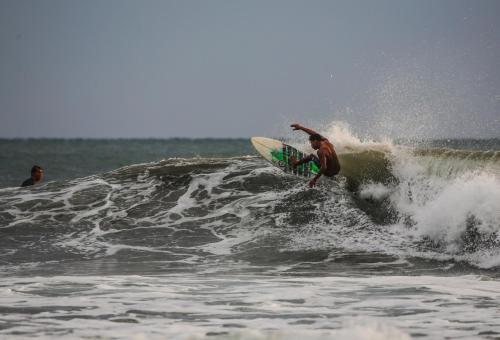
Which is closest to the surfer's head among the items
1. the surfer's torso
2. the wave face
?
the surfer's torso

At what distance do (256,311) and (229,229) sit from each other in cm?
574

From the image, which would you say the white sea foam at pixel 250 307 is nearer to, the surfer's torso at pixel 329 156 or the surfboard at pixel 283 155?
the surfer's torso at pixel 329 156

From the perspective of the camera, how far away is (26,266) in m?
8.77

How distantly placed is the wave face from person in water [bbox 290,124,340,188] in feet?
1.72

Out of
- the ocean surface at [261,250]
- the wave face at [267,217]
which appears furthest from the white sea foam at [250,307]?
the wave face at [267,217]

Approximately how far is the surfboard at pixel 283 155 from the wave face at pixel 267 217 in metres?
0.36

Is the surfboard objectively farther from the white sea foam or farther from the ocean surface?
the white sea foam

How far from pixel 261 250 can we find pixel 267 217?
1.95 meters

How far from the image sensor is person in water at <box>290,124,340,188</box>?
12.0 m

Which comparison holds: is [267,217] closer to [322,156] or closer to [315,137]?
[322,156]

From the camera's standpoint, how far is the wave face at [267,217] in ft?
30.5

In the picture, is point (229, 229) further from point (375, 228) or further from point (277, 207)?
point (375, 228)

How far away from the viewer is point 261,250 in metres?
10.1

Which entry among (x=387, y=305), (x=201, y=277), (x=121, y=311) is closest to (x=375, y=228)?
(x=201, y=277)
